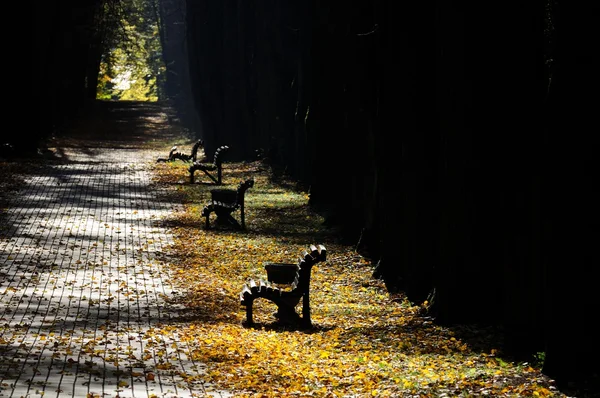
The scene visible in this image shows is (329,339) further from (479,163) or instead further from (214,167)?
(214,167)

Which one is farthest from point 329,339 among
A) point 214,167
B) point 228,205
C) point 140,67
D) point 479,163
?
point 140,67

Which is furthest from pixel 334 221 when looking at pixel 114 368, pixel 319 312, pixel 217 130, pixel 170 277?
pixel 217 130

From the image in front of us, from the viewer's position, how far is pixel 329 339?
12922 mm

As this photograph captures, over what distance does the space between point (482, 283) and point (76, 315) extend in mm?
5030

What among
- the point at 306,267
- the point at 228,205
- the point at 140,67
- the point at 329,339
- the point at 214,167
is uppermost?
the point at 140,67

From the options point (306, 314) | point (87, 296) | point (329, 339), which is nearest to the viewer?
point (329, 339)

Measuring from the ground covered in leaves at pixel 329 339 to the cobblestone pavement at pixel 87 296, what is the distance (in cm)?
47

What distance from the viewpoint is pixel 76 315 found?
43.7ft

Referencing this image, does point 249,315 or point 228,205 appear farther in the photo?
point 228,205

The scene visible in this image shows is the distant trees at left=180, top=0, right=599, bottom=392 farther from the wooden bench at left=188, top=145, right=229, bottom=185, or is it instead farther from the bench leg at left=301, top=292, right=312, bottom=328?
the wooden bench at left=188, top=145, right=229, bottom=185

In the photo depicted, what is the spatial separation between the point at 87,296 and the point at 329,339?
3.70 m

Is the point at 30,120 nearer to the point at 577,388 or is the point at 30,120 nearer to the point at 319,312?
the point at 319,312

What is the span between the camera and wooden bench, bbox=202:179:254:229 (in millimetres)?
23016

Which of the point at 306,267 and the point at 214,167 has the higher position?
the point at 306,267
